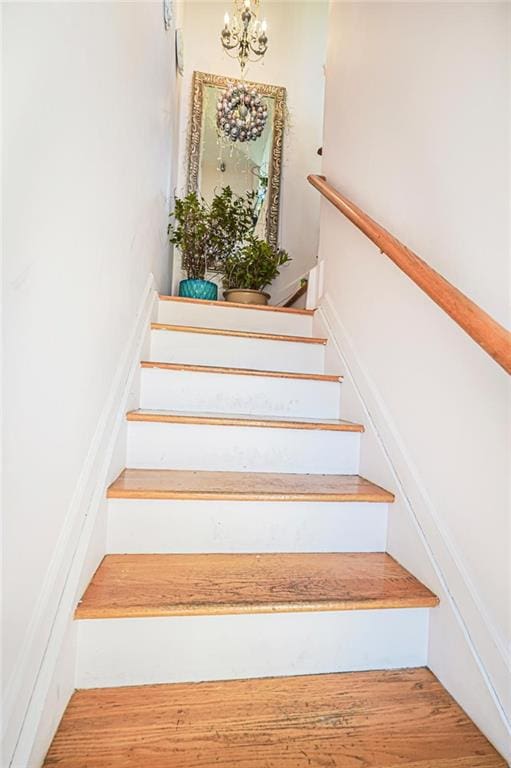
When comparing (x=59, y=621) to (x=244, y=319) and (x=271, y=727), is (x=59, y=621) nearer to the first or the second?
(x=271, y=727)

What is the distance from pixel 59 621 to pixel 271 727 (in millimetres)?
447

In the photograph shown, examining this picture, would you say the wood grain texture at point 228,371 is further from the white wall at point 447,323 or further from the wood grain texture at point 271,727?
the wood grain texture at point 271,727

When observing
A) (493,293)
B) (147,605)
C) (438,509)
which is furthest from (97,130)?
(438,509)

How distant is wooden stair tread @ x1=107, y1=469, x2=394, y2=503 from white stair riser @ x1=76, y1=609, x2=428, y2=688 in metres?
0.29

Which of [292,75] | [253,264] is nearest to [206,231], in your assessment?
[253,264]

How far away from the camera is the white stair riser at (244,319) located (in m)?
2.07

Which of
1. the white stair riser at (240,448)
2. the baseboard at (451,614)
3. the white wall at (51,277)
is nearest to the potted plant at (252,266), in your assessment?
the white stair riser at (240,448)

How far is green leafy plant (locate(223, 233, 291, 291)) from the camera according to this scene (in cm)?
270

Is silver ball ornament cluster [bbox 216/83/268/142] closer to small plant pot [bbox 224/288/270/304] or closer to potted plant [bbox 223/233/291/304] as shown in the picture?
potted plant [bbox 223/233/291/304]

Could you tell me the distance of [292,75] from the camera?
11.1 ft

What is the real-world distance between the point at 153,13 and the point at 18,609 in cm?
206

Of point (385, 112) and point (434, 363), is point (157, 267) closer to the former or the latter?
point (385, 112)

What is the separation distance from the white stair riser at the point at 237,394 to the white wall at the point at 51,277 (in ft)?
1.30

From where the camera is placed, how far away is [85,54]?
784mm
